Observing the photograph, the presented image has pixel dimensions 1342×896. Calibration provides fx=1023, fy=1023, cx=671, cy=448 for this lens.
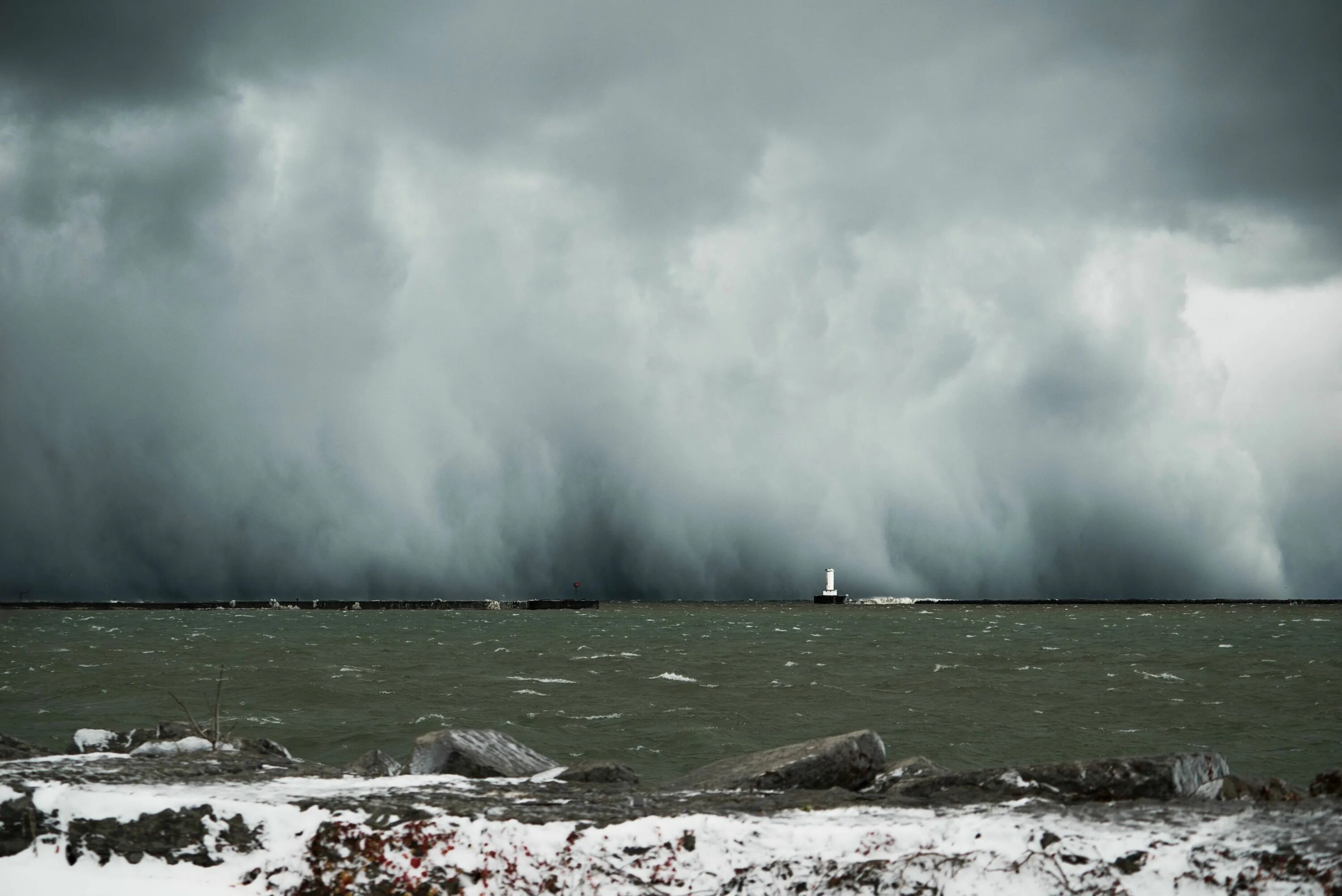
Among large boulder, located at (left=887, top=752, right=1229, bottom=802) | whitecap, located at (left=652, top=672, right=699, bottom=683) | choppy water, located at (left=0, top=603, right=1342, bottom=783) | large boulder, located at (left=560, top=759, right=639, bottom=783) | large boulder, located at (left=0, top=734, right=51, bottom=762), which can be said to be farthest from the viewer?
whitecap, located at (left=652, top=672, right=699, bottom=683)

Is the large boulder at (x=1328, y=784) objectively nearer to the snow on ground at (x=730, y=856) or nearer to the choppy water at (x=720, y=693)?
the snow on ground at (x=730, y=856)

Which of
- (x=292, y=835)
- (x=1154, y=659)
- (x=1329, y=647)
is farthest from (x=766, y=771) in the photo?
(x=1329, y=647)

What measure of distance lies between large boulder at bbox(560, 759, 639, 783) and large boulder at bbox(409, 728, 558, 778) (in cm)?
61

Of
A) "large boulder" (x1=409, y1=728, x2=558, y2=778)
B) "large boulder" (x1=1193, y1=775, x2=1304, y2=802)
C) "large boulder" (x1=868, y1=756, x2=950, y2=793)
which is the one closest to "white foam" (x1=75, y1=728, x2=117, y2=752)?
"large boulder" (x1=409, y1=728, x2=558, y2=778)

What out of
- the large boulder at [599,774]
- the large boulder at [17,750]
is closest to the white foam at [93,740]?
the large boulder at [17,750]

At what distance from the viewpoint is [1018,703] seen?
27141mm

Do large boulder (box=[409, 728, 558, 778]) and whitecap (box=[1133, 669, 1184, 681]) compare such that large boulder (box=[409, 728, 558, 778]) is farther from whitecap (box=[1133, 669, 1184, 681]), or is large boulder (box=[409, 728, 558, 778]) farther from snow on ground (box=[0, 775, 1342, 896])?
whitecap (box=[1133, 669, 1184, 681])

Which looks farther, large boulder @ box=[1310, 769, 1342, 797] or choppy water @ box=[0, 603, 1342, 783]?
choppy water @ box=[0, 603, 1342, 783]

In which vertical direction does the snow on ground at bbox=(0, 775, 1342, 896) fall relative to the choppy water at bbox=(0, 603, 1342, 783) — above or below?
above

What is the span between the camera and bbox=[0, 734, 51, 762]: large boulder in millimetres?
9969

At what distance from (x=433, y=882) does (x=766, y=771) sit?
3185mm

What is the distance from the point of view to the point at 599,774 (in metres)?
9.27

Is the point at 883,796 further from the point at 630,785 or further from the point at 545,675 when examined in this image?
the point at 545,675

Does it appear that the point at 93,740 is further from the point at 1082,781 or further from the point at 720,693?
the point at 720,693
